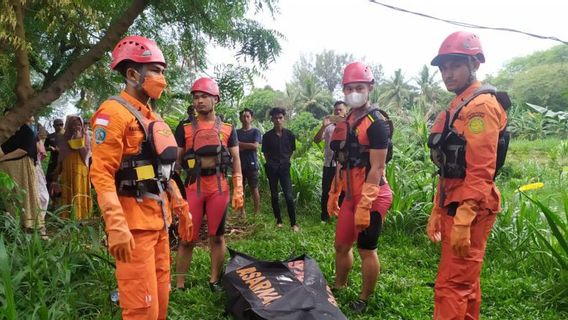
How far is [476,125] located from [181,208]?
6.20 ft

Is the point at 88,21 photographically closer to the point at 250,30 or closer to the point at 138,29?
the point at 138,29

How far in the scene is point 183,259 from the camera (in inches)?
151

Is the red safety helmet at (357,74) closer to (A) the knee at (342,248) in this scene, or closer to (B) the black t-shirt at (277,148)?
(A) the knee at (342,248)

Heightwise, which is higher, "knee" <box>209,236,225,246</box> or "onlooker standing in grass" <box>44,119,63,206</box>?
"onlooker standing in grass" <box>44,119,63,206</box>

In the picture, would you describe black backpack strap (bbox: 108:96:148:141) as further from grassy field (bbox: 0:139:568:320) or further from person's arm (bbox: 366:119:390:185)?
person's arm (bbox: 366:119:390:185)

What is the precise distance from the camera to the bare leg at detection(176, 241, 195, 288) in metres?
3.77

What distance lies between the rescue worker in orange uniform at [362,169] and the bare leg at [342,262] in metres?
0.01

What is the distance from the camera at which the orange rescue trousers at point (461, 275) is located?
2.53 m

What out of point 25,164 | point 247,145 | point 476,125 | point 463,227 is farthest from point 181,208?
point 247,145

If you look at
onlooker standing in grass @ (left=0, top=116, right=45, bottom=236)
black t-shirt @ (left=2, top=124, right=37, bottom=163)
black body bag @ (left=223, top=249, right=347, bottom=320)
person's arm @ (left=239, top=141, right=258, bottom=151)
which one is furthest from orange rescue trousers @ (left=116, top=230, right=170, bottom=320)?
person's arm @ (left=239, top=141, right=258, bottom=151)

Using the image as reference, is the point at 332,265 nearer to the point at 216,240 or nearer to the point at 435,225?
the point at 216,240

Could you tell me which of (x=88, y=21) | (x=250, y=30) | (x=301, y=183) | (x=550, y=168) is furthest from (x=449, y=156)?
(x=550, y=168)

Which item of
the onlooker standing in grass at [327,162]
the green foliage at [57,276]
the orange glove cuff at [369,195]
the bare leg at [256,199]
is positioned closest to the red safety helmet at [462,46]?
the orange glove cuff at [369,195]

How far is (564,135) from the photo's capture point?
1764cm
